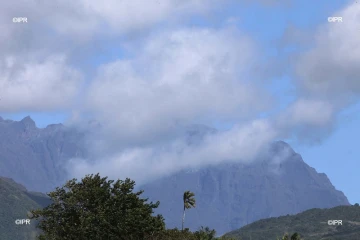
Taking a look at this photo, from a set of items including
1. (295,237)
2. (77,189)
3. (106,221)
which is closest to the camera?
(106,221)

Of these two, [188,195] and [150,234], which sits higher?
[188,195]

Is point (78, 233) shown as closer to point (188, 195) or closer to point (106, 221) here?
point (106, 221)

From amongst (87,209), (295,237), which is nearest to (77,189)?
(87,209)

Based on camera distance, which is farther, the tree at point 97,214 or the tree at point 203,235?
the tree at point 203,235

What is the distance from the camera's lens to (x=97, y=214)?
278ft

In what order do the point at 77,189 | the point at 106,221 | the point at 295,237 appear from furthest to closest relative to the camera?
the point at 295,237 < the point at 77,189 < the point at 106,221

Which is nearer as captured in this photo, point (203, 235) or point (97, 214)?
point (97, 214)

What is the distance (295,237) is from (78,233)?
1890 inches

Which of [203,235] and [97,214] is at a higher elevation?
[203,235]

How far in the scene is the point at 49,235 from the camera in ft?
287

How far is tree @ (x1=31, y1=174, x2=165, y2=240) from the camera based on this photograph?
Result: 8419 centimetres

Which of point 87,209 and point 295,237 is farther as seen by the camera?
point 295,237

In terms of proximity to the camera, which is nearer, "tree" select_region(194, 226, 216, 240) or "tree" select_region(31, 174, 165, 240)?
"tree" select_region(31, 174, 165, 240)

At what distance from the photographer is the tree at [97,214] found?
84.2 meters
